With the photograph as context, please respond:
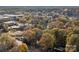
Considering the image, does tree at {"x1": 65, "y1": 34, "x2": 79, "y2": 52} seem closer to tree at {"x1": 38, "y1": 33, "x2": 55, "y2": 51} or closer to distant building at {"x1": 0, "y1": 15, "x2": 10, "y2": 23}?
tree at {"x1": 38, "y1": 33, "x2": 55, "y2": 51}

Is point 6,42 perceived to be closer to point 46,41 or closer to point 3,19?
point 3,19

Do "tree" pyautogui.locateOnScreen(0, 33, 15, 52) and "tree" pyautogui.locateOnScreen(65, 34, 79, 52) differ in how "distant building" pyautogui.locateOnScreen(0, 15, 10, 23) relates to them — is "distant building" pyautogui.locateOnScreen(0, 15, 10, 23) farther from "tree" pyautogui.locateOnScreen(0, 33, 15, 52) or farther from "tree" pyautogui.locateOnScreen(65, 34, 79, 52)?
"tree" pyautogui.locateOnScreen(65, 34, 79, 52)

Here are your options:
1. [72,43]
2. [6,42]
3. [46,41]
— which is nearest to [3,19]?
[6,42]

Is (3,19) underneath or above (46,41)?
above

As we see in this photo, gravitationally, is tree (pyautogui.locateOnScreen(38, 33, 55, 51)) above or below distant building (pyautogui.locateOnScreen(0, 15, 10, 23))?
below

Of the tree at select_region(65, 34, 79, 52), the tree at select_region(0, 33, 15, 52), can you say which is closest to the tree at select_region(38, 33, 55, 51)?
the tree at select_region(65, 34, 79, 52)

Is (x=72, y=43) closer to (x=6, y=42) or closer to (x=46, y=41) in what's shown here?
(x=46, y=41)

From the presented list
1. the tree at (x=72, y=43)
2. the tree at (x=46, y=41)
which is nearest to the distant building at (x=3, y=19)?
the tree at (x=46, y=41)

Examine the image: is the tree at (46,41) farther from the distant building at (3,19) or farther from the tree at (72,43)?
the distant building at (3,19)
